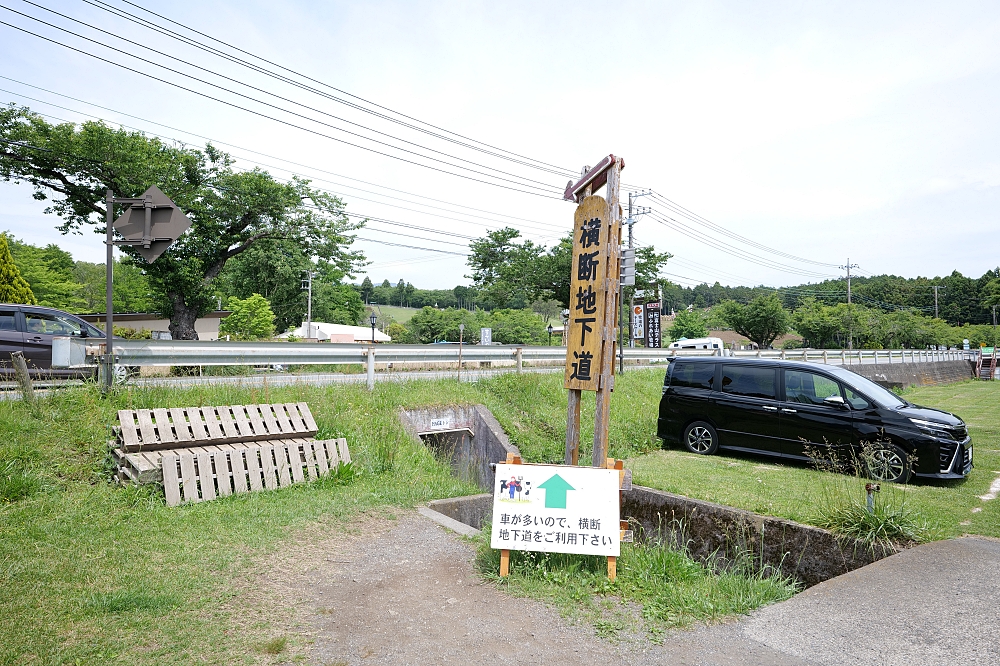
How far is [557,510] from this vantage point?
185 inches

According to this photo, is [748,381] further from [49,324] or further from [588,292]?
[49,324]

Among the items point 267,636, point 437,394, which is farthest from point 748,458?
point 267,636

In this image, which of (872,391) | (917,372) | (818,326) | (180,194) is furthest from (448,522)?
(818,326)

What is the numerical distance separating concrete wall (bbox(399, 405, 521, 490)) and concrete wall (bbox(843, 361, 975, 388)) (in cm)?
1633

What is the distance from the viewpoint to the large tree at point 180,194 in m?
22.2

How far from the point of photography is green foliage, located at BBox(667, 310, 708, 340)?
228 ft

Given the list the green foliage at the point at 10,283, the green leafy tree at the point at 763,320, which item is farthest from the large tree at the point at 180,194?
the green leafy tree at the point at 763,320

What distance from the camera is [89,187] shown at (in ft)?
77.5

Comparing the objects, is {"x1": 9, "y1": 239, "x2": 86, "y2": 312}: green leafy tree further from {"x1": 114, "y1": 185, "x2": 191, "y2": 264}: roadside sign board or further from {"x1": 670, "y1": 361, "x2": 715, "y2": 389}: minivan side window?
{"x1": 670, "y1": 361, "x2": 715, "y2": 389}: minivan side window

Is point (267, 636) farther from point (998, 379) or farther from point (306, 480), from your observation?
point (998, 379)

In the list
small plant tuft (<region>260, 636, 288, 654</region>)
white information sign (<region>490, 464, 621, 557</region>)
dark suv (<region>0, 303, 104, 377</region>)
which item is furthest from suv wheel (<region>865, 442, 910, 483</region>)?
dark suv (<region>0, 303, 104, 377</region>)

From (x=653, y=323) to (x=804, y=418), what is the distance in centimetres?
2065

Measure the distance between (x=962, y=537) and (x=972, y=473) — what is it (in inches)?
153

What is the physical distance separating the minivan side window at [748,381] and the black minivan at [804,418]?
0.02 metres
